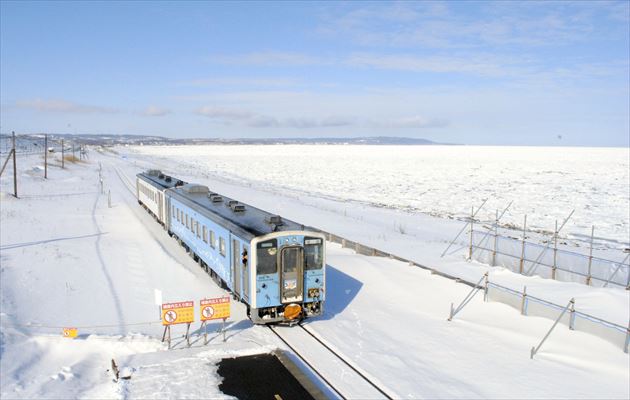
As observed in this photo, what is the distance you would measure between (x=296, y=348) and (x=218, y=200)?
9.67 metres

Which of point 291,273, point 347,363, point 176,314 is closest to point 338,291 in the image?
point 291,273

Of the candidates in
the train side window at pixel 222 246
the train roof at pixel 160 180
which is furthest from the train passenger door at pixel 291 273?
the train roof at pixel 160 180

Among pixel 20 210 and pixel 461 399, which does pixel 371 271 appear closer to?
pixel 461 399

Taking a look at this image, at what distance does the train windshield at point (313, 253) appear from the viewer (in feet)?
49.2

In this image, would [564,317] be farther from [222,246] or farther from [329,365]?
[222,246]

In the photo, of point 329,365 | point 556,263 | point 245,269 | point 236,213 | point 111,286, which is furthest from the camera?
point 556,263

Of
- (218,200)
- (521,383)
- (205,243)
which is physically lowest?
(521,383)

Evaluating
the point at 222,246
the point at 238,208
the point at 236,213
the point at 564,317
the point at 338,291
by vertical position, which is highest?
the point at 238,208

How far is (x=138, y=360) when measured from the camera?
40.0 ft

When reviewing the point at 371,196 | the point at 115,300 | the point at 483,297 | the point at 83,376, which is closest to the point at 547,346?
the point at 483,297

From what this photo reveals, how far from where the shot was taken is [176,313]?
42.8ft

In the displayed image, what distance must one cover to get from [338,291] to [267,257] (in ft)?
16.5

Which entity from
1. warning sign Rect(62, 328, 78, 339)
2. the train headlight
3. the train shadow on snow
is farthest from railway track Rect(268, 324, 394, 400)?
warning sign Rect(62, 328, 78, 339)

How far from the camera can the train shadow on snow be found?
16688mm
